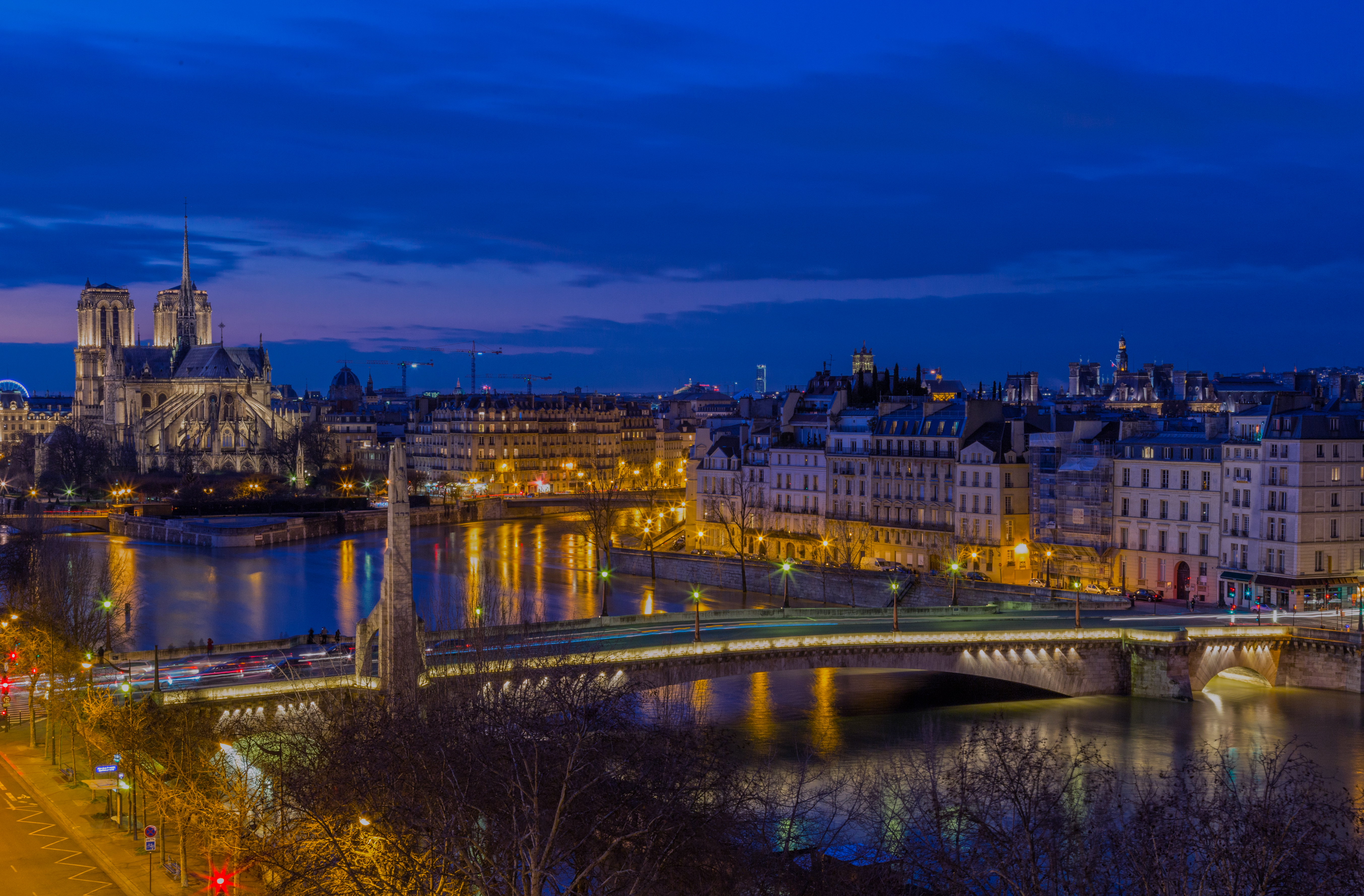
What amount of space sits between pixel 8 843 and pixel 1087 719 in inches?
818

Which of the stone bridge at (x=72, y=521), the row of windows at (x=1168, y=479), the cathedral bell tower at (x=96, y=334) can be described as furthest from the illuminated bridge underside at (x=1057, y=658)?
the cathedral bell tower at (x=96, y=334)

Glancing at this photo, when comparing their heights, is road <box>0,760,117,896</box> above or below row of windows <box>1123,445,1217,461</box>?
below

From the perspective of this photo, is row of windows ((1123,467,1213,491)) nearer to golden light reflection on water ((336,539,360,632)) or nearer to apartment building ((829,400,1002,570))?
apartment building ((829,400,1002,570))

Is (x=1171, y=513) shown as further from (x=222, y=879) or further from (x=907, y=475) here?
(x=222, y=879)

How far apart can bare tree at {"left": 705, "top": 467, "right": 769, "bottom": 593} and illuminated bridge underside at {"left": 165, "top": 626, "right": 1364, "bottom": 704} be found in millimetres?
21393

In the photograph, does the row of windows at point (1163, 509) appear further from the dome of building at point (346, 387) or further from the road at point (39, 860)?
the dome of building at point (346, 387)

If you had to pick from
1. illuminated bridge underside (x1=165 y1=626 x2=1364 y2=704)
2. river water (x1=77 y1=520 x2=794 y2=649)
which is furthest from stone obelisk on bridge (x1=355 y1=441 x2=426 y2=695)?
river water (x1=77 y1=520 x2=794 y2=649)

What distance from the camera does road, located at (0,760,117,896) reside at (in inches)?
787

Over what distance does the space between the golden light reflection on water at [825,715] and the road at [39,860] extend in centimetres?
1284

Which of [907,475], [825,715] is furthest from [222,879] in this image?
[907,475]

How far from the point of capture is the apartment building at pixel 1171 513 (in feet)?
137

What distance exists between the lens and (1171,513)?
42.9 metres

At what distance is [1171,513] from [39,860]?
32180 mm

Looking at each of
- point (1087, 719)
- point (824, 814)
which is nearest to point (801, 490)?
point (1087, 719)
